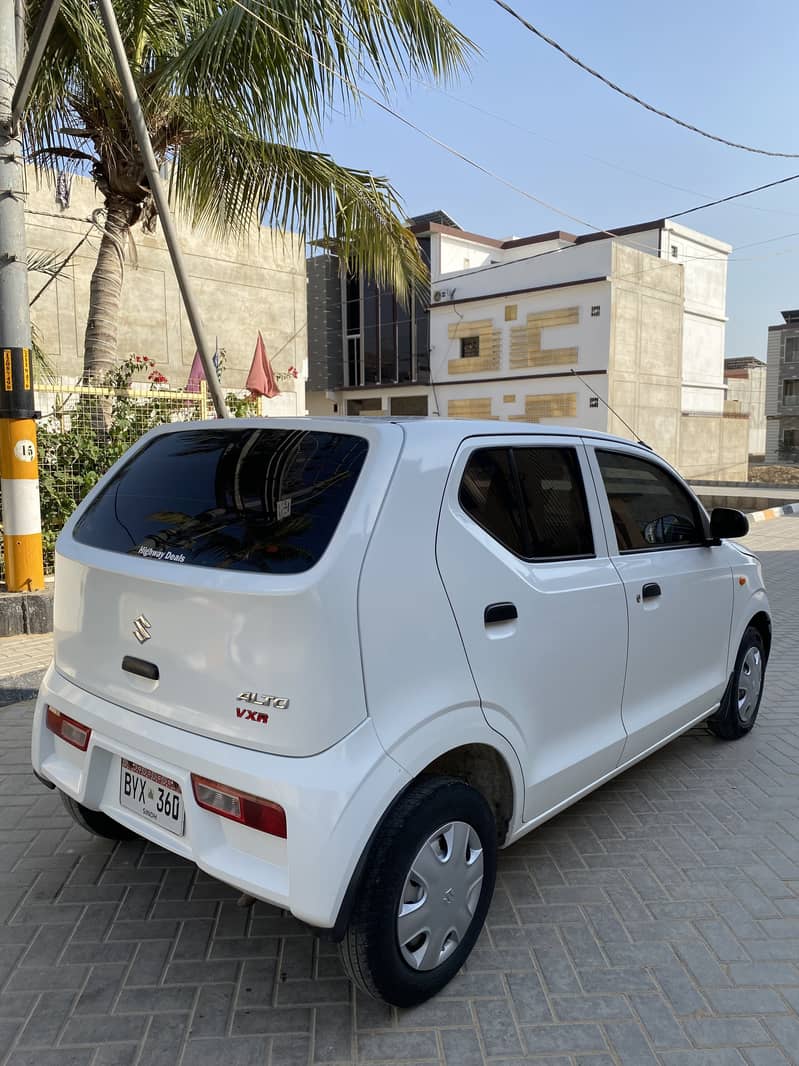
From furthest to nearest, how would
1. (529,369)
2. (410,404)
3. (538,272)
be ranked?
(410,404) < (529,369) < (538,272)

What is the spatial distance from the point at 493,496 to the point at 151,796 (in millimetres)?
1477

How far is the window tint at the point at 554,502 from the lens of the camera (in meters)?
2.96

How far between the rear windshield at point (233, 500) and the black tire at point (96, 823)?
1.18m

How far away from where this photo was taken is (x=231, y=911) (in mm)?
3010

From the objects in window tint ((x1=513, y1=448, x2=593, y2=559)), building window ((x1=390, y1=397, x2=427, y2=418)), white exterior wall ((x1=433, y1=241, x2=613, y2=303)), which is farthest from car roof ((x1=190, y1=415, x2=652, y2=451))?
building window ((x1=390, y1=397, x2=427, y2=418))

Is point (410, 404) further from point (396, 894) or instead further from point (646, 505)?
point (396, 894)

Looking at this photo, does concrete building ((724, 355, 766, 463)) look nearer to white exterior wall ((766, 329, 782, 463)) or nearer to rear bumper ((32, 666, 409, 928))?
white exterior wall ((766, 329, 782, 463))

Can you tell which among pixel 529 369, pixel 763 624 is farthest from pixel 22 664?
pixel 529 369

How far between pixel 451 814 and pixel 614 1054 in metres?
0.81

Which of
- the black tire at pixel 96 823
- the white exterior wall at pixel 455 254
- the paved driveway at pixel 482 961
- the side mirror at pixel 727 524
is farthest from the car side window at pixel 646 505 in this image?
the white exterior wall at pixel 455 254

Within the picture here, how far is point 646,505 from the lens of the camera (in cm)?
372

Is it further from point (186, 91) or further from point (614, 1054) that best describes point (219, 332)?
point (614, 1054)

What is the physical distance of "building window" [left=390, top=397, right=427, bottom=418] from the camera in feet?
136

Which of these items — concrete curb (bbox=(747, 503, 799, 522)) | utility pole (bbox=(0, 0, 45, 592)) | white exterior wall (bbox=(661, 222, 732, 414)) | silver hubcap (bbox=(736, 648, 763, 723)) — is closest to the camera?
silver hubcap (bbox=(736, 648, 763, 723))
